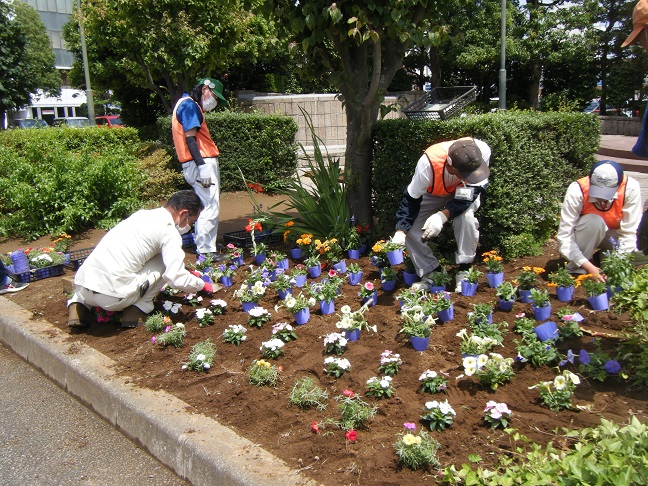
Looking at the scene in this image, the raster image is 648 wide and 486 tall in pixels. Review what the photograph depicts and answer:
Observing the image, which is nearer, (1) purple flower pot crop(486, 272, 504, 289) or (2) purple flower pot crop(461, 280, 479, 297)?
(2) purple flower pot crop(461, 280, 479, 297)

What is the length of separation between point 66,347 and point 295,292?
180cm

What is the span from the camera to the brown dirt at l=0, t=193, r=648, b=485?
8.91ft

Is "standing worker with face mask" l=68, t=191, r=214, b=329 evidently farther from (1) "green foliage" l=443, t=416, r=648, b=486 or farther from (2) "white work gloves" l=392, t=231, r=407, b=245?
(1) "green foliage" l=443, t=416, r=648, b=486

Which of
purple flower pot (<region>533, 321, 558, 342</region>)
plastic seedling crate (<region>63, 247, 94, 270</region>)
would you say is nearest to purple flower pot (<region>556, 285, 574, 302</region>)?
purple flower pot (<region>533, 321, 558, 342</region>)

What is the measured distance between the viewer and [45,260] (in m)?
6.28

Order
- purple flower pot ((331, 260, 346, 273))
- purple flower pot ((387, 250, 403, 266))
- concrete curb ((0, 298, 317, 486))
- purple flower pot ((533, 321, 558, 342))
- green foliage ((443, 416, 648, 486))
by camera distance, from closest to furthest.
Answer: green foliage ((443, 416, 648, 486)), concrete curb ((0, 298, 317, 486)), purple flower pot ((533, 321, 558, 342)), purple flower pot ((387, 250, 403, 266)), purple flower pot ((331, 260, 346, 273))

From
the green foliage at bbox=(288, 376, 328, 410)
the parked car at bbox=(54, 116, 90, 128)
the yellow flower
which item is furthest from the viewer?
the parked car at bbox=(54, 116, 90, 128)

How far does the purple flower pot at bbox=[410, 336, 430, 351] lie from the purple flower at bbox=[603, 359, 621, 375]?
100 cm

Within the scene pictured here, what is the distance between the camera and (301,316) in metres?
4.31

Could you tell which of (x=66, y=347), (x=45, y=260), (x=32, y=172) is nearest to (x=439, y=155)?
(x=66, y=347)

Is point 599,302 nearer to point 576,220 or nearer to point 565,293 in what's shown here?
point 565,293

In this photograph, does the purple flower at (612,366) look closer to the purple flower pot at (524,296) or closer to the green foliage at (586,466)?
the green foliage at (586,466)

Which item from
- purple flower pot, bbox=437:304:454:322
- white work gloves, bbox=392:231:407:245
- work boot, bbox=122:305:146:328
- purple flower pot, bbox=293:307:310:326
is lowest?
work boot, bbox=122:305:146:328

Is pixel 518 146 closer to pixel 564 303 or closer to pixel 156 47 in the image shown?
pixel 564 303
